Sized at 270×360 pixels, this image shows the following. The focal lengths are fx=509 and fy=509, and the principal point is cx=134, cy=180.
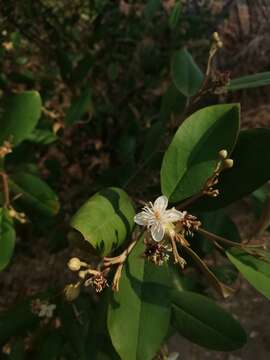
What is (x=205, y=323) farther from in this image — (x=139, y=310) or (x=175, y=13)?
(x=175, y=13)

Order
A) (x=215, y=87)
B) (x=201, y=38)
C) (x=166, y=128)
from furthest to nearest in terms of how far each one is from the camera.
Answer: (x=201, y=38)
(x=166, y=128)
(x=215, y=87)

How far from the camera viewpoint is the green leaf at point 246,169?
2.90 feet

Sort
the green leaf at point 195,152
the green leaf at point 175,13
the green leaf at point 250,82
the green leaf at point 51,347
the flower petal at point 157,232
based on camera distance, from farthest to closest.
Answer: the green leaf at point 175,13
the green leaf at point 51,347
the green leaf at point 250,82
the green leaf at point 195,152
the flower petal at point 157,232

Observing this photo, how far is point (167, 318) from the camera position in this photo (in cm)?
88

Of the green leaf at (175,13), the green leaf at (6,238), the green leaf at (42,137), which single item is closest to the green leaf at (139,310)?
the green leaf at (6,238)

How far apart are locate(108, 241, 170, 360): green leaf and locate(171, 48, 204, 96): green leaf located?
0.46 meters

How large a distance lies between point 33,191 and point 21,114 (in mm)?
179

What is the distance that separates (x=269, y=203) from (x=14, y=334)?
743mm

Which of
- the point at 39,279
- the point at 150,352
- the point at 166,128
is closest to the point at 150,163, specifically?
the point at 166,128

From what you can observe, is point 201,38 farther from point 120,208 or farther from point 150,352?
point 150,352

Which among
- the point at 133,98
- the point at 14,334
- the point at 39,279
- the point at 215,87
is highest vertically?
the point at 215,87

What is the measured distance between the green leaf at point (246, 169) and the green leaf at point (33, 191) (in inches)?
15.9

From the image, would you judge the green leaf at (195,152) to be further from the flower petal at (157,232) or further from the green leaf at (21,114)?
the green leaf at (21,114)

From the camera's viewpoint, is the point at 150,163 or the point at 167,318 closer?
the point at 167,318
